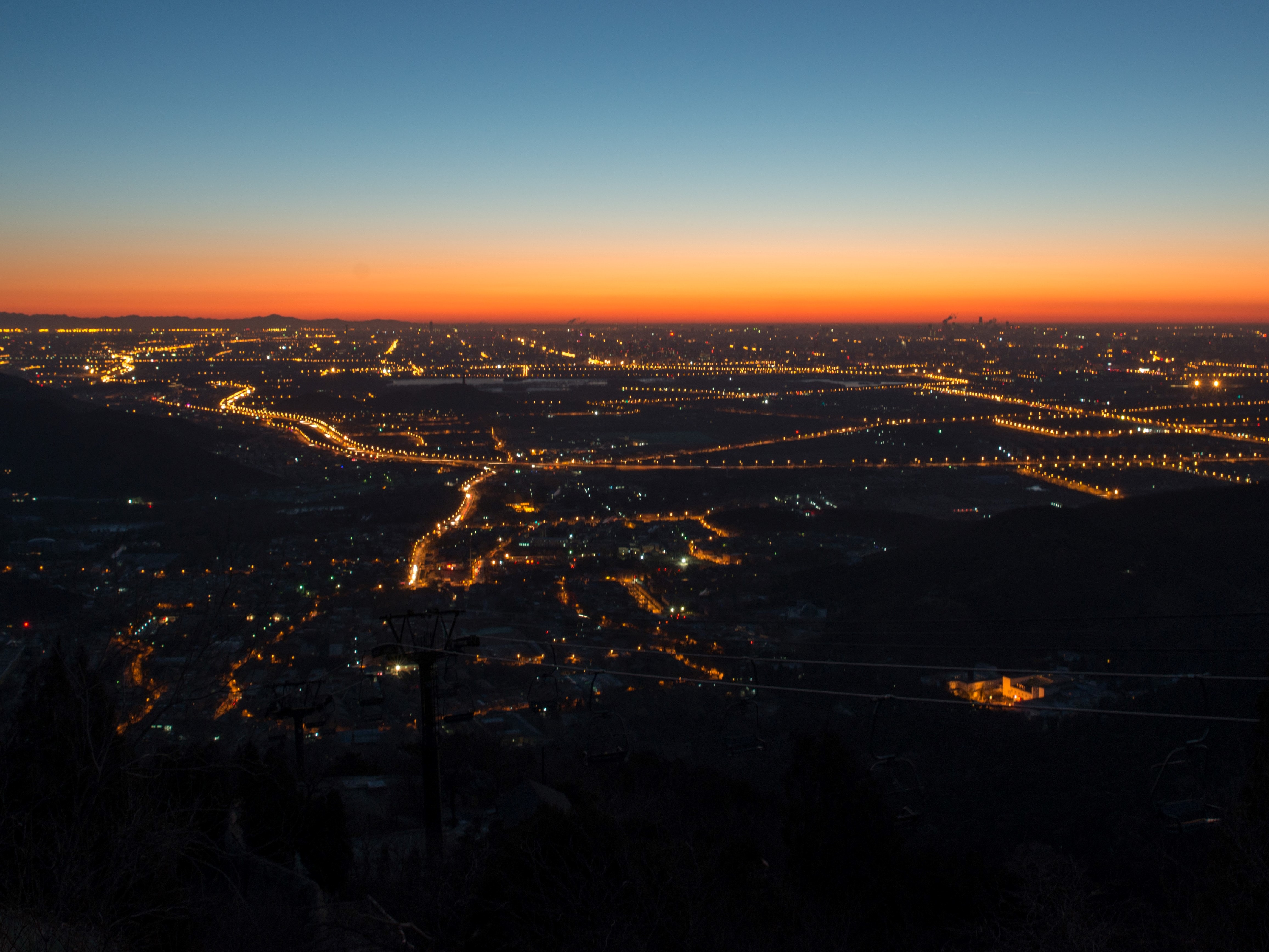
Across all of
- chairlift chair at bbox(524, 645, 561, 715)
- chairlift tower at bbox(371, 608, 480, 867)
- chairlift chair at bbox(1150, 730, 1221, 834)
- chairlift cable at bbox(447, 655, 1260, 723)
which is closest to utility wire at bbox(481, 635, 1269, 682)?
chairlift cable at bbox(447, 655, 1260, 723)

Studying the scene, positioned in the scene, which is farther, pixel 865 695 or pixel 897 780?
pixel 897 780

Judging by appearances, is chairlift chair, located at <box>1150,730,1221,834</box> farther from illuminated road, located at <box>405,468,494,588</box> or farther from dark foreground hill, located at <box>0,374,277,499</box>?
dark foreground hill, located at <box>0,374,277,499</box>

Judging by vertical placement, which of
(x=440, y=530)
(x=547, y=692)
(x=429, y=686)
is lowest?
(x=547, y=692)

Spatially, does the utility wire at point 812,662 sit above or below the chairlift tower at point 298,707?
below

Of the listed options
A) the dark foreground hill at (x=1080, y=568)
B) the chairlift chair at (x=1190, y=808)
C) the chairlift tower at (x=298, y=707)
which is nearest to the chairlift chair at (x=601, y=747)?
the chairlift tower at (x=298, y=707)

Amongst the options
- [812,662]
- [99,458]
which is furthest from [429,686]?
[99,458]

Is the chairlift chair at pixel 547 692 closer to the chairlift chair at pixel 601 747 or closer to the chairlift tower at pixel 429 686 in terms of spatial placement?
the chairlift chair at pixel 601 747

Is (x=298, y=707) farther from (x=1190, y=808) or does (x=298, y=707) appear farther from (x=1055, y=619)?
(x=1055, y=619)
